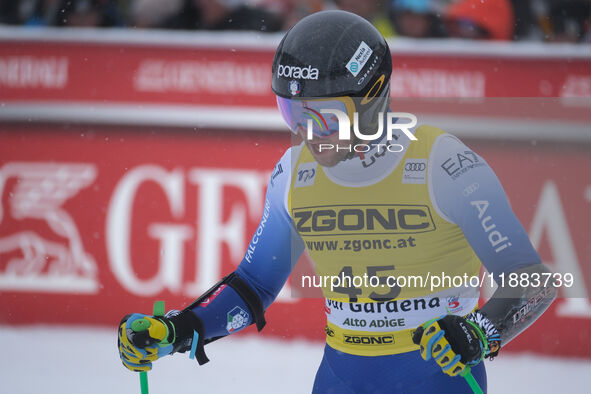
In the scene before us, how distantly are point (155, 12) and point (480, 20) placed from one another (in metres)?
2.47

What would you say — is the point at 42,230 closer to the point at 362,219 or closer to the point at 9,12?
the point at 9,12

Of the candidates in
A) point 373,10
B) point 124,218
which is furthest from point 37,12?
point 373,10

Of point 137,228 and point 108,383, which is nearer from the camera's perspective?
point 108,383

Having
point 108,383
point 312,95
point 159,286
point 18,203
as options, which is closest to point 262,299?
point 312,95

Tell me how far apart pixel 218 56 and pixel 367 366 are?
3.48m

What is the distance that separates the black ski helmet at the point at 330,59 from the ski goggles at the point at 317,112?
0.02 m

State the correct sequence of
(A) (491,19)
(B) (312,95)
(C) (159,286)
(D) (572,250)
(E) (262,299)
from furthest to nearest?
(A) (491,19)
(C) (159,286)
(D) (572,250)
(E) (262,299)
(B) (312,95)

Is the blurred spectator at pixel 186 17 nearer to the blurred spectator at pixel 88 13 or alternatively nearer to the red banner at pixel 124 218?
the blurred spectator at pixel 88 13

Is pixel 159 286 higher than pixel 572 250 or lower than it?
lower

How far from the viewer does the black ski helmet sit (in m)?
2.59

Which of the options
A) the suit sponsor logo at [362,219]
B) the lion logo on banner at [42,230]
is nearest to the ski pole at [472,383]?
the suit sponsor logo at [362,219]

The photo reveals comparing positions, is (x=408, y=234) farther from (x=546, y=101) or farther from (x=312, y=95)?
(x=546, y=101)

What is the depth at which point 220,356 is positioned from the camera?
5383 millimetres

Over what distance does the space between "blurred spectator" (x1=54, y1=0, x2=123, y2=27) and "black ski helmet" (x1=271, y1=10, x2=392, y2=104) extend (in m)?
4.35
